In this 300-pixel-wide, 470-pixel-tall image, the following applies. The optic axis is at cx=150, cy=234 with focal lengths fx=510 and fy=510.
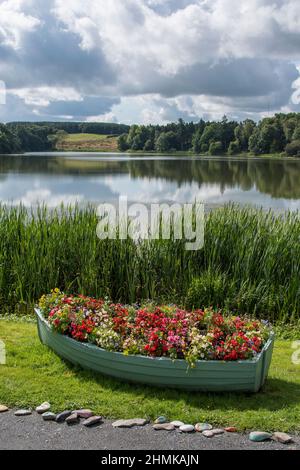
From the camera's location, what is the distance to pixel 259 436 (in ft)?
15.3

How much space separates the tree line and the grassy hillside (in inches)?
241

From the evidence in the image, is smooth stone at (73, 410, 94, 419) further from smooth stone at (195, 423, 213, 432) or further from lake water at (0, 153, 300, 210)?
lake water at (0, 153, 300, 210)

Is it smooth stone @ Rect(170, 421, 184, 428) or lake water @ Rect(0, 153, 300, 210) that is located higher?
lake water @ Rect(0, 153, 300, 210)

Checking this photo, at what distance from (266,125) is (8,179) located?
64.9 m

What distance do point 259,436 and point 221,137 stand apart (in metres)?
114

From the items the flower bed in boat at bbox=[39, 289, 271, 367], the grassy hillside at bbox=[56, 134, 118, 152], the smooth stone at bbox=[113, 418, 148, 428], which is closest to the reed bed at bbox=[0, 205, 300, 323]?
the flower bed in boat at bbox=[39, 289, 271, 367]

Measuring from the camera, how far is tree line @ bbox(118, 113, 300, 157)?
93562 mm

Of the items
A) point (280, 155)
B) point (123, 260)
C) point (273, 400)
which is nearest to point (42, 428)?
point (273, 400)

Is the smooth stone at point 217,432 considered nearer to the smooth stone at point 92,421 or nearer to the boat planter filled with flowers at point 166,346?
the boat planter filled with flowers at point 166,346

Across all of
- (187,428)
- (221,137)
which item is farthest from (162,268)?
(221,137)

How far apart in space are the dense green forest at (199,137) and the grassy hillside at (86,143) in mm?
2287

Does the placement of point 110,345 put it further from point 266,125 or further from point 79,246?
point 266,125

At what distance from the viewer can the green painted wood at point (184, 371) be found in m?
5.35

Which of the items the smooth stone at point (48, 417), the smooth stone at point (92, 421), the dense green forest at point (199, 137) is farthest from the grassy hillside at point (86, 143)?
the smooth stone at point (92, 421)
